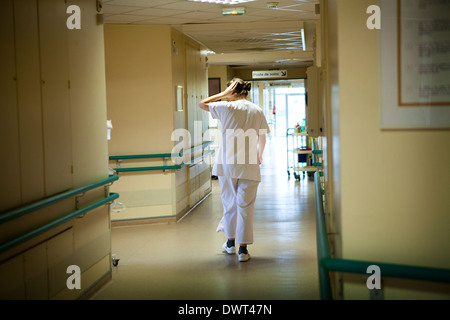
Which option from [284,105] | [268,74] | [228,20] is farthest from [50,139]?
[284,105]

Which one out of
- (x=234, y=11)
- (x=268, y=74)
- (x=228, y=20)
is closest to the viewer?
(x=234, y=11)

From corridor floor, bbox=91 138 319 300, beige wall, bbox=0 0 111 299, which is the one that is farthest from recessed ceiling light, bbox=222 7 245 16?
corridor floor, bbox=91 138 319 300

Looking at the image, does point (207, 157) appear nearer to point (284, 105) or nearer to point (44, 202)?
point (44, 202)

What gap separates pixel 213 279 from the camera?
4848 mm

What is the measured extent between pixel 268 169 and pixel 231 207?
942 centimetres

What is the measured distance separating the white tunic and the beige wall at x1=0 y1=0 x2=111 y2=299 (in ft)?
3.83

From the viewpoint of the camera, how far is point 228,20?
7.91 metres

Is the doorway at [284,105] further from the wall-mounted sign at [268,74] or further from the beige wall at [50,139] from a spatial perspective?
the beige wall at [50,139]

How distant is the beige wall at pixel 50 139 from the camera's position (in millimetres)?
3205

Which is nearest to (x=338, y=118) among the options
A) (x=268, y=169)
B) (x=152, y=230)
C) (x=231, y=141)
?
(x=231, y=141)

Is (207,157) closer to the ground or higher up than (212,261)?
higher up

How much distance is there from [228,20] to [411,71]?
19.7 ft

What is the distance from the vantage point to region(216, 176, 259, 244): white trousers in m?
5.37
